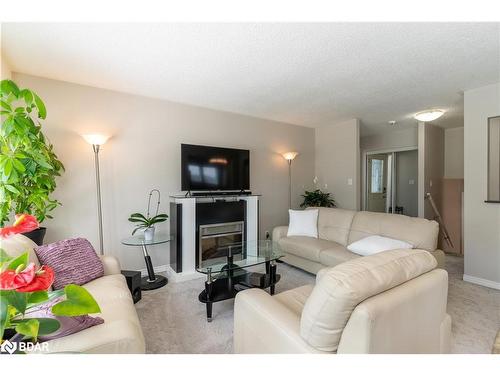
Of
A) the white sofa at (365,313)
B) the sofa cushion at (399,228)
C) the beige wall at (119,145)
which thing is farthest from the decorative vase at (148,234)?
the sofa cushion at (399,228)

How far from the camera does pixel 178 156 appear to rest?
345 centimetres

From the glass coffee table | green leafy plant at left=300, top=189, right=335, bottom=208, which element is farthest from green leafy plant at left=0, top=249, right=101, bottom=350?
green leafy plant at left=300, top=189, right=335, bottom=208

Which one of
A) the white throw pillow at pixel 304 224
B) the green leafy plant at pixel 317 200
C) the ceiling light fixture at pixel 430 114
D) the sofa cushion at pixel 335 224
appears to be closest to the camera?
the sofa cushion at pixel 335 224

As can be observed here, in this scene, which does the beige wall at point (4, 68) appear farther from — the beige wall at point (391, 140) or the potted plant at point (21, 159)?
the beige wall at point (391, 140)

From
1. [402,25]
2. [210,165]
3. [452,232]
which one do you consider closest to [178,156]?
[210,165]

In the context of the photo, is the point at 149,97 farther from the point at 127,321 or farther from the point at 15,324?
the point at 15,324

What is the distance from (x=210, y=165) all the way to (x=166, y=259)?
1.46 metres

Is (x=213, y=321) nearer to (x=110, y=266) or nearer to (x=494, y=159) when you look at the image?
(x=110, y=266)

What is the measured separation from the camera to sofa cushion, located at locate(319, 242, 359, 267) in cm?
267

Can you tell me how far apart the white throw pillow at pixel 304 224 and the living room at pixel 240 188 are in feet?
0.10

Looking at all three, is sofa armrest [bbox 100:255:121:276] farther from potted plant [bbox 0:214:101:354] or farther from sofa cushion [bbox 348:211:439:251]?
sofa cushion [bbox 348:211:439:251]

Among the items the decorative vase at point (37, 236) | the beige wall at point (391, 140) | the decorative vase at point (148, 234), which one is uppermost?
the beige wall at point (391, 140)

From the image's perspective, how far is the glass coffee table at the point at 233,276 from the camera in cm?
216

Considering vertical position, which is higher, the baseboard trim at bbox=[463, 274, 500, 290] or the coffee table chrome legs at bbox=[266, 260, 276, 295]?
the coffee table chrome legs at bbox=[266, 260, 276, 295]
